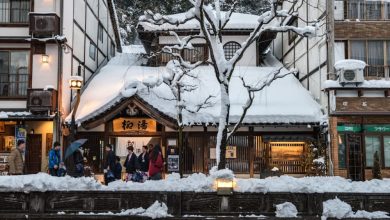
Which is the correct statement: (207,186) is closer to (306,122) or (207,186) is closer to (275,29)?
(275,29)

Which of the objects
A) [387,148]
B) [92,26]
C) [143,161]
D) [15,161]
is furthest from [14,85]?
[387,148]

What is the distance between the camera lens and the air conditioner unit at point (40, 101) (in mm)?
22125

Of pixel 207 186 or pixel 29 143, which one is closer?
pixel 207 186

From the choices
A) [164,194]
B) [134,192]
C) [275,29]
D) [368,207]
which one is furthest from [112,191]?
[275,29]

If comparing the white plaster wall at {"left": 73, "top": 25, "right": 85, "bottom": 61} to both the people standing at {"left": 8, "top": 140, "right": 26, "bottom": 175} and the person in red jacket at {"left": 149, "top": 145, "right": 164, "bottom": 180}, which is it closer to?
the person in red jacket at {"left": 149, "top": 145, "right": 164, "bottom": 180}

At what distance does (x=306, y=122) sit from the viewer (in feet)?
76.7

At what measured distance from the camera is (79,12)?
26484 mm

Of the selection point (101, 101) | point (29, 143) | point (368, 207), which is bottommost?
point (368, 207)

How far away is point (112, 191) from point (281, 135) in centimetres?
1472

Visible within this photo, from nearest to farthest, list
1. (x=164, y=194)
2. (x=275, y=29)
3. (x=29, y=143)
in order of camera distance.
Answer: (x=164, y=194) → (x=275, y=29) → (x=29, y=143)

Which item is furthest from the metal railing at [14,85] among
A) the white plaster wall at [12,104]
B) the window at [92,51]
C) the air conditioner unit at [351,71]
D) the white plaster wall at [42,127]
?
the air conditioner unit at [351,71]

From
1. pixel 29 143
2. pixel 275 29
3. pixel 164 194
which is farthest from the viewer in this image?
pixel 29 143

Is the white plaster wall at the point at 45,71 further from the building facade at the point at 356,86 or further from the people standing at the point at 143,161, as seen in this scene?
the building facade at the point at 356,86

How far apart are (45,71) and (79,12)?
4979mm
